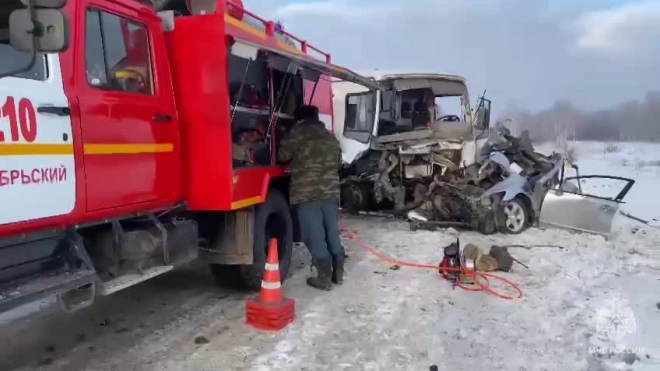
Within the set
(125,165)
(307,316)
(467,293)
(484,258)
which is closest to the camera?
(125,165)

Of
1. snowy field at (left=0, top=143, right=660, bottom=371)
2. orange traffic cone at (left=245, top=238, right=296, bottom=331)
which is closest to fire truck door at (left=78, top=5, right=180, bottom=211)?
orange traffic cone at (left=245, top=238, right=296, bottom=331)

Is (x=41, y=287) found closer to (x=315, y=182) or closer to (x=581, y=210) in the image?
(x=315, y=182)

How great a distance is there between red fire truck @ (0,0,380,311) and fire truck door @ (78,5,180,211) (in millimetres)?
12

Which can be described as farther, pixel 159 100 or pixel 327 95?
pixel 327 95

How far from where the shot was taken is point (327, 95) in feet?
28.5

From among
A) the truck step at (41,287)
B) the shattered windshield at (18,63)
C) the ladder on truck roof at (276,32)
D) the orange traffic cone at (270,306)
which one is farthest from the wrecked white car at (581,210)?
the shattered windshield at (18,63)

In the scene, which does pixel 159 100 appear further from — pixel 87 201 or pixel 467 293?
pixel 467 293

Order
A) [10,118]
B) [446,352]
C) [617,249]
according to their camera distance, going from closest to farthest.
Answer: [10,118]
[446,352]
[617,249]

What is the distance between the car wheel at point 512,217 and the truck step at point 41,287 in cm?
720

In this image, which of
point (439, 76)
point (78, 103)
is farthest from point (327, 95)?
point (78, 103)

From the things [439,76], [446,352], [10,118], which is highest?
[439,76]

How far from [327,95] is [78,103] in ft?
16.9

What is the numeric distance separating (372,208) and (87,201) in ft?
27.0

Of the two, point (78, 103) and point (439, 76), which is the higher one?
point (439, 76)
